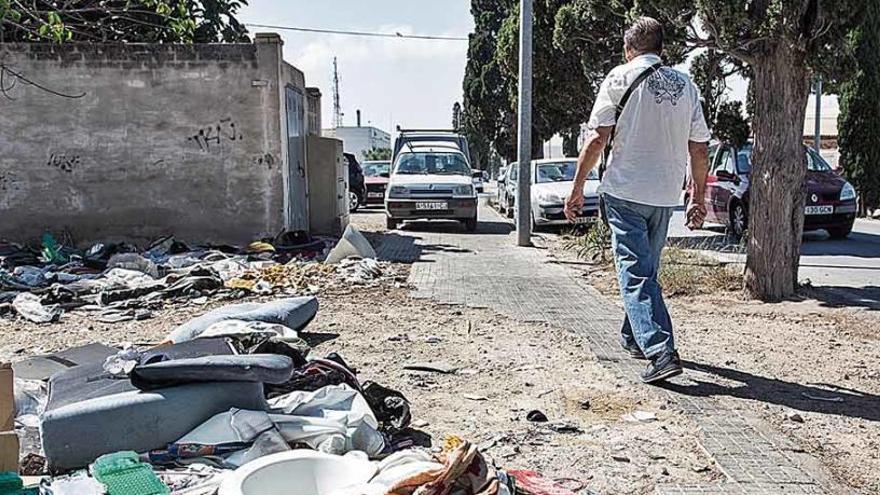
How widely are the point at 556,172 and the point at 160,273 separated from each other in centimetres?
983

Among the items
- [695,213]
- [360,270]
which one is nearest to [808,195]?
[360,270]

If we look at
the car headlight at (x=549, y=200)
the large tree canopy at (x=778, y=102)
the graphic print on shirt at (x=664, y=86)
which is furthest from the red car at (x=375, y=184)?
the graphic print on shirt at (x=664, y=86)

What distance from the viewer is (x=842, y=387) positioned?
4582 millimetres

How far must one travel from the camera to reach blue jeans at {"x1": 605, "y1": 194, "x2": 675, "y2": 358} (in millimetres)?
4539

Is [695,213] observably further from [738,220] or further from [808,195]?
[738,220]

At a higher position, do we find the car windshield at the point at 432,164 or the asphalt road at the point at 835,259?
the car windshield at the point at 432,164

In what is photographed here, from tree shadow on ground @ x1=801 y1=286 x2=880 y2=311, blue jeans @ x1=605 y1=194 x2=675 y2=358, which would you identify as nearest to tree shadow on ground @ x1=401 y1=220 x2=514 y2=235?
tree shadow on ground @ x1=801 y1=286 x2=880 y2=311

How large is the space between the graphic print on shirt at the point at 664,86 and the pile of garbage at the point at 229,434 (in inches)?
93.9

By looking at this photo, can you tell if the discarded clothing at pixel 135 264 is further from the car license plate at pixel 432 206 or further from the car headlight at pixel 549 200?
A: the car headlight at pixel 549 200

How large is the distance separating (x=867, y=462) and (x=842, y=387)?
123cm

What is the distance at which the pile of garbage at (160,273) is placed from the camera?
8.07 m

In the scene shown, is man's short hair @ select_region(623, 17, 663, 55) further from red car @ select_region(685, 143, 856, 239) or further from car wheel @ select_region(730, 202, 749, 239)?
car wheel @ select_region(730, 202, 749, 239)

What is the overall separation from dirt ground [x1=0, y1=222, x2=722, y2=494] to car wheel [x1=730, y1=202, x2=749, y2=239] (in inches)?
336

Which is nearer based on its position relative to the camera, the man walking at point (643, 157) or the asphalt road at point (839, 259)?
the man walking at point (643, 157)
